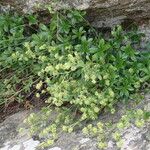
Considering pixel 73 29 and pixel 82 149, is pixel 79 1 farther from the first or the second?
pixel 82 149

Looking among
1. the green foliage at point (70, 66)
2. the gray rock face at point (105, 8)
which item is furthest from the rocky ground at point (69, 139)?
the gray rock face at point (105, 8)

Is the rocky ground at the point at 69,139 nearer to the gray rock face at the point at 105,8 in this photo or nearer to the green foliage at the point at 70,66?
the green foliage at the point at 70,66

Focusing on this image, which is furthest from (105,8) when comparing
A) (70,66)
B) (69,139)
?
(69,139)

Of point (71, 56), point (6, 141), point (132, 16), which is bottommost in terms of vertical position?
point (6, 141)

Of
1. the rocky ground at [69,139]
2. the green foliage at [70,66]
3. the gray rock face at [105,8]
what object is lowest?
the rocky ground at [69,139]

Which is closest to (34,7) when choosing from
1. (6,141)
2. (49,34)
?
(49,34)

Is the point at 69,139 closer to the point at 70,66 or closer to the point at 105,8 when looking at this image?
the point at 70,66
